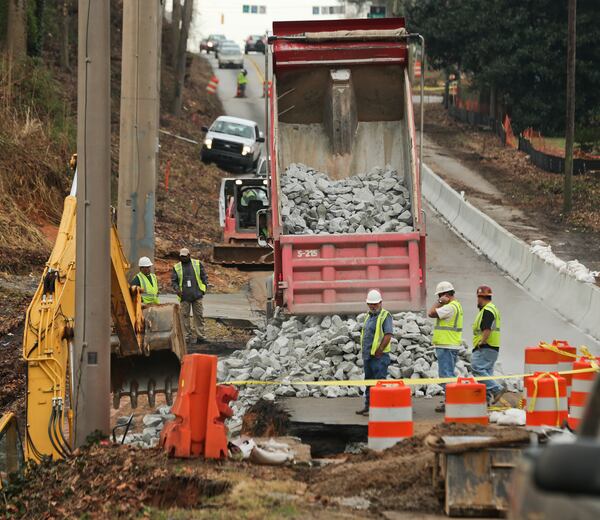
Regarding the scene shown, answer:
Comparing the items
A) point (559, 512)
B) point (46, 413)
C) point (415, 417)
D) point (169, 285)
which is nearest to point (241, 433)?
point (415, 417)

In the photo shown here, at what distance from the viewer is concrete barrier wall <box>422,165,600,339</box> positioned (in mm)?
21844

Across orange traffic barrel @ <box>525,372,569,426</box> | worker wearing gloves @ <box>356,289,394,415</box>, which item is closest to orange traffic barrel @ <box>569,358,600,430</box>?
orange traffic barrel @ <box>525,372,569,426</box>

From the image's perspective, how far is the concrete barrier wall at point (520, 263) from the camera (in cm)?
2184

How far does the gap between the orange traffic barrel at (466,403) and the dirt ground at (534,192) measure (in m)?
16.0

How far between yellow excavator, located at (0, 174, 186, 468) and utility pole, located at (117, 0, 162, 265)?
22.0 feet

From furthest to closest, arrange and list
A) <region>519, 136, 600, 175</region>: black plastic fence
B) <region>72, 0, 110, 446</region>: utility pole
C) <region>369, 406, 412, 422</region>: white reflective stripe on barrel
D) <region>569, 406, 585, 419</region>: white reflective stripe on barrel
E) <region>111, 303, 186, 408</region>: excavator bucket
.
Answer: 1. <region>519, 136, 600, 175</region>: black plastic fence
2. <region>111, 303, 186, 408</region>: excavator bucket
3. <region>569, 406, 585, 419</region>: white reflective stripe on barrel
4. <region>369, 406, 412, 422</region>: white reflective stripe on barrel
5. <region>72, 0, 110, 446</region>: utility pole

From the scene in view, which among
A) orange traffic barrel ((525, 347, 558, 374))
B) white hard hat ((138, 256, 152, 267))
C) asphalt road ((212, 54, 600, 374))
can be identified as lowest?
asphalt road ((212, 54, 600, 374))

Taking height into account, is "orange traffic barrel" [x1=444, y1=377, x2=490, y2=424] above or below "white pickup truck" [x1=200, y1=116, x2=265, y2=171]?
below

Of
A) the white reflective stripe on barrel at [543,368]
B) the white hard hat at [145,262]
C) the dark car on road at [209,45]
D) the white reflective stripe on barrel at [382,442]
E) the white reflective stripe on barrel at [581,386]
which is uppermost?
the dark car on road at [209,45]

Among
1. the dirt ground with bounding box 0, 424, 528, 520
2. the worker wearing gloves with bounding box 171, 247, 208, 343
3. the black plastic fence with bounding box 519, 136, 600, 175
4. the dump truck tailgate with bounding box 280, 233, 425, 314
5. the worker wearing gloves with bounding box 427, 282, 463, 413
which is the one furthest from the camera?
the black plastic fence with bounding box 519, 136, 600, 175

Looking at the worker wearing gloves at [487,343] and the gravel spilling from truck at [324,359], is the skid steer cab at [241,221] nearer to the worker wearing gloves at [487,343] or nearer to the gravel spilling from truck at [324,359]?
the gravel spilling from truck at [324,359]

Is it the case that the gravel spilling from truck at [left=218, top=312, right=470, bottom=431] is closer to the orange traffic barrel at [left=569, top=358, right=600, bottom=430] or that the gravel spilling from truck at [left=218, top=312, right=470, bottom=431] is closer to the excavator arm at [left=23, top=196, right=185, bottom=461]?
the excavator arm at [left=23, top=196, right=185, bottom=461]

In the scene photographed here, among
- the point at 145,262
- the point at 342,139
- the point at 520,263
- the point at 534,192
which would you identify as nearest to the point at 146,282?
the point at 145,262

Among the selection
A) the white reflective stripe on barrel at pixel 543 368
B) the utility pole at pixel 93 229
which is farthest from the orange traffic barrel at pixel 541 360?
the utility pole at pixel 93 229
